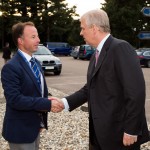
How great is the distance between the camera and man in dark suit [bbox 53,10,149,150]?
2.59m

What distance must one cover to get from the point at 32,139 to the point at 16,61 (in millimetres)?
695

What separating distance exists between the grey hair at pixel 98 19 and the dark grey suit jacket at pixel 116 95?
11 centimetres

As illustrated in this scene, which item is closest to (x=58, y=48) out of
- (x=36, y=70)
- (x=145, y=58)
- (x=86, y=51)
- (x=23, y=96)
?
(x=86, y=51)

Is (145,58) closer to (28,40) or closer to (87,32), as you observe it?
(28,40)

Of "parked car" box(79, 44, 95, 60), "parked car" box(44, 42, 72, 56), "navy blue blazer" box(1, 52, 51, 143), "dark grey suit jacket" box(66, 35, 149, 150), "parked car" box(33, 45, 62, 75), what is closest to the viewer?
"dark grey suit jacket" box(66, 35, 149, 150)

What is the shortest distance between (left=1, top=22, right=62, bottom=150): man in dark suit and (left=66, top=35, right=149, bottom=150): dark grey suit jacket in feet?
1.59

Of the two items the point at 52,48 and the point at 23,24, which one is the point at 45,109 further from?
the point at 52,48

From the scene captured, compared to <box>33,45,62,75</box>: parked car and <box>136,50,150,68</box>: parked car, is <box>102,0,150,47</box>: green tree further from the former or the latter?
<box>33,45,62,75</box>: parked car

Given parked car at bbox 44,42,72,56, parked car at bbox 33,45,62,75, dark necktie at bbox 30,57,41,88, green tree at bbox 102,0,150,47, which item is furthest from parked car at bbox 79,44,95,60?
dark necktie at bbox 30,57,41,88


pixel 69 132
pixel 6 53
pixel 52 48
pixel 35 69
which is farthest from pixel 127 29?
pixel 35 69

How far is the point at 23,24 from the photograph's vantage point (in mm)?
3080

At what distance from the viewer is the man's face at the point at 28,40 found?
10.1 feet

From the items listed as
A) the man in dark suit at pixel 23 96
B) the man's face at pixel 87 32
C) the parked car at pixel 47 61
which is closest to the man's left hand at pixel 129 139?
the man in dark suit at pixel 23 96

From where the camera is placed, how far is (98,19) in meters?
2.75
